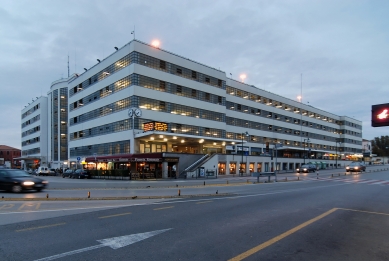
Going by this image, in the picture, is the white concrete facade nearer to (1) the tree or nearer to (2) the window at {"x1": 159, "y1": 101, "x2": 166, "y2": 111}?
(2) the window at {"x1": 159, "y1": 101, "x2": 166, "y2": 111}

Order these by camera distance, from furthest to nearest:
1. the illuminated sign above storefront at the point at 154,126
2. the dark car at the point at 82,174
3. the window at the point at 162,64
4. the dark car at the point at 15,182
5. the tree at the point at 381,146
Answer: the tree at the point at 381,146 → the window at the point at 162,64 → the dark car at the point at 82,174 → the illuminated sign above storefront at the point at 154,126 → the dark car at the point at 15,182

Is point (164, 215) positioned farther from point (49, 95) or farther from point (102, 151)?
point (49, 95)

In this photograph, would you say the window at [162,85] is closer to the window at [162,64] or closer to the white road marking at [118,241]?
the window at [162,64]

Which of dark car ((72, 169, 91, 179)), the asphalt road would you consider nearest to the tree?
dark car ((72, 169, 91, 179))

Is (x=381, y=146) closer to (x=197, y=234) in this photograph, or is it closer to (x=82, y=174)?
(x=82, y=174)

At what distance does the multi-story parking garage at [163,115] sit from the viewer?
149 ft

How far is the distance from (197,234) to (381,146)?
193649 millimetres

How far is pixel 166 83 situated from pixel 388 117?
40627mm

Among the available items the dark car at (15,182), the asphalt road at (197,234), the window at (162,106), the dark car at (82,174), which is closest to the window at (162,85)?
the window at (162,106)

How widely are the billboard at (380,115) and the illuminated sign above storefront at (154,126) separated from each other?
33577mm

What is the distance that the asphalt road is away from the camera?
19.7ft

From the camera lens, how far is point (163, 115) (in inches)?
1879

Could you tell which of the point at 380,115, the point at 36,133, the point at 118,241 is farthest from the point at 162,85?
the point at 36,133

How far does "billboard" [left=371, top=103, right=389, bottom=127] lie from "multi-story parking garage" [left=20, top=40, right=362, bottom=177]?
21907mm
